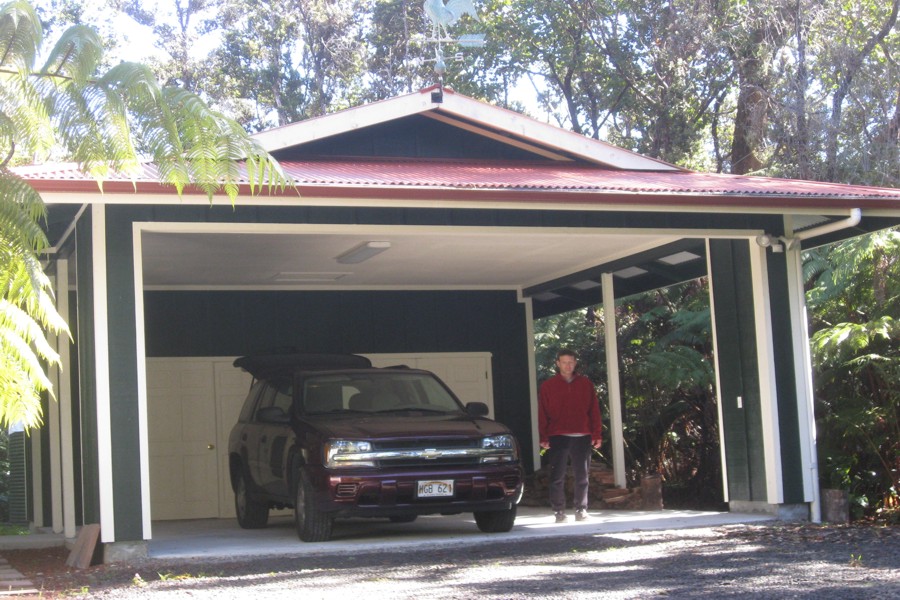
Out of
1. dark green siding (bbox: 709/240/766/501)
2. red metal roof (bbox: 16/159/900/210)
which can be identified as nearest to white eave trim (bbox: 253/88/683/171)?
red metal roof (bbox: 16/159/900/210)

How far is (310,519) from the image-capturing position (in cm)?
981

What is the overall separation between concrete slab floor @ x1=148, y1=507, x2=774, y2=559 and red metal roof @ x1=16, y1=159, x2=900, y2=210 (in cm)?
297

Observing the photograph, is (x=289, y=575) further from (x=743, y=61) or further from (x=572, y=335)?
(x=743, y=61)

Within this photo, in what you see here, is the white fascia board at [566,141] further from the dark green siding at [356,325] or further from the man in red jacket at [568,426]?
the dark green siding at [356,325]

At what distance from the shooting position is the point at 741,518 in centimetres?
1076

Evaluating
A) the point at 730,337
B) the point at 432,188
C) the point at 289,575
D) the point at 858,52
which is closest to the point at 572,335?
the point at 858,52

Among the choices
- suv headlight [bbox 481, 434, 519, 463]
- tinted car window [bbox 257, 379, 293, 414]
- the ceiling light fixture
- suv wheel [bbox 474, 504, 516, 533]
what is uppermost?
the ceiling light fixture

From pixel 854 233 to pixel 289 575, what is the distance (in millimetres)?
6858

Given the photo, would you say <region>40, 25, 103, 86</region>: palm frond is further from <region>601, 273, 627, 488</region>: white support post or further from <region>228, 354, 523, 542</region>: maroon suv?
<region>601, 273, 627, 488</region>: white support post

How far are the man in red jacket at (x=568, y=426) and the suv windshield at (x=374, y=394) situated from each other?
0.95m

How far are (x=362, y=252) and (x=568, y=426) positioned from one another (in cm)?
300

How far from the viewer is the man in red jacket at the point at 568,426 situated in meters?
11.2

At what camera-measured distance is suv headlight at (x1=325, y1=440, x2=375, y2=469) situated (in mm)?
9438

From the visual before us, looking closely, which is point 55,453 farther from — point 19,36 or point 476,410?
point 19,36
